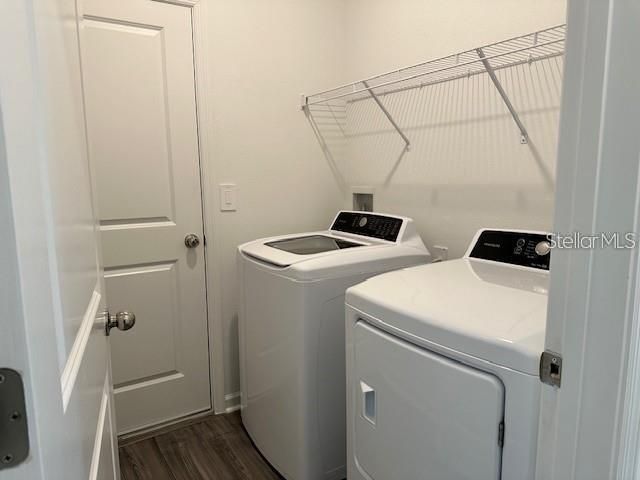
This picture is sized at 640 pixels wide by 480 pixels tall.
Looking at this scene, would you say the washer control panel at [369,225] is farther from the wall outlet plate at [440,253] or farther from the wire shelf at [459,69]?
the wire shelf at [459,69]

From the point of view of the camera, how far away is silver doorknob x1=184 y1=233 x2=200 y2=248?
219 centimetres

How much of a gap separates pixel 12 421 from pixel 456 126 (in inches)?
73.5

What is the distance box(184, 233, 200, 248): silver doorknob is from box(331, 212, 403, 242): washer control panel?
72 centimetres

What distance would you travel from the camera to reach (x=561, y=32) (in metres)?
1.46

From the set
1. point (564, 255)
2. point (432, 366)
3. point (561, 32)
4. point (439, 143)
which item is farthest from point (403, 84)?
point (564, 255)

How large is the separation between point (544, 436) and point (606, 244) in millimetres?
382

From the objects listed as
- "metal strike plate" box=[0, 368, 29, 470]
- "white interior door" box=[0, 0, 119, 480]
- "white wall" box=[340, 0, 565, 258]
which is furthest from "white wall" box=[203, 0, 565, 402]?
"metal strike plate" box=[0, 368, 29, 470]

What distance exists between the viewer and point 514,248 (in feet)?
4.97

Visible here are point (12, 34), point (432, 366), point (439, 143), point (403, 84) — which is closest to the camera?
point (12, 34)

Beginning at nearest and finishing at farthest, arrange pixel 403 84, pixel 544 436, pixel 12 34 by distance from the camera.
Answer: pixel 12 34
pixel 544 436
pixel 403 84

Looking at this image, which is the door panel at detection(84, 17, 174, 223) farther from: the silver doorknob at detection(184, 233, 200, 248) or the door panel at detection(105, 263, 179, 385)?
the door panel at detection(105, 263, 179, 385)

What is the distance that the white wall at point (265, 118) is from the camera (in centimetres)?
219

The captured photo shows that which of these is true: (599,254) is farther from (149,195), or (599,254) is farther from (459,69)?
(149,195)

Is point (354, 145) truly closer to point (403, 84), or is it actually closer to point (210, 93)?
point (403, 84)
